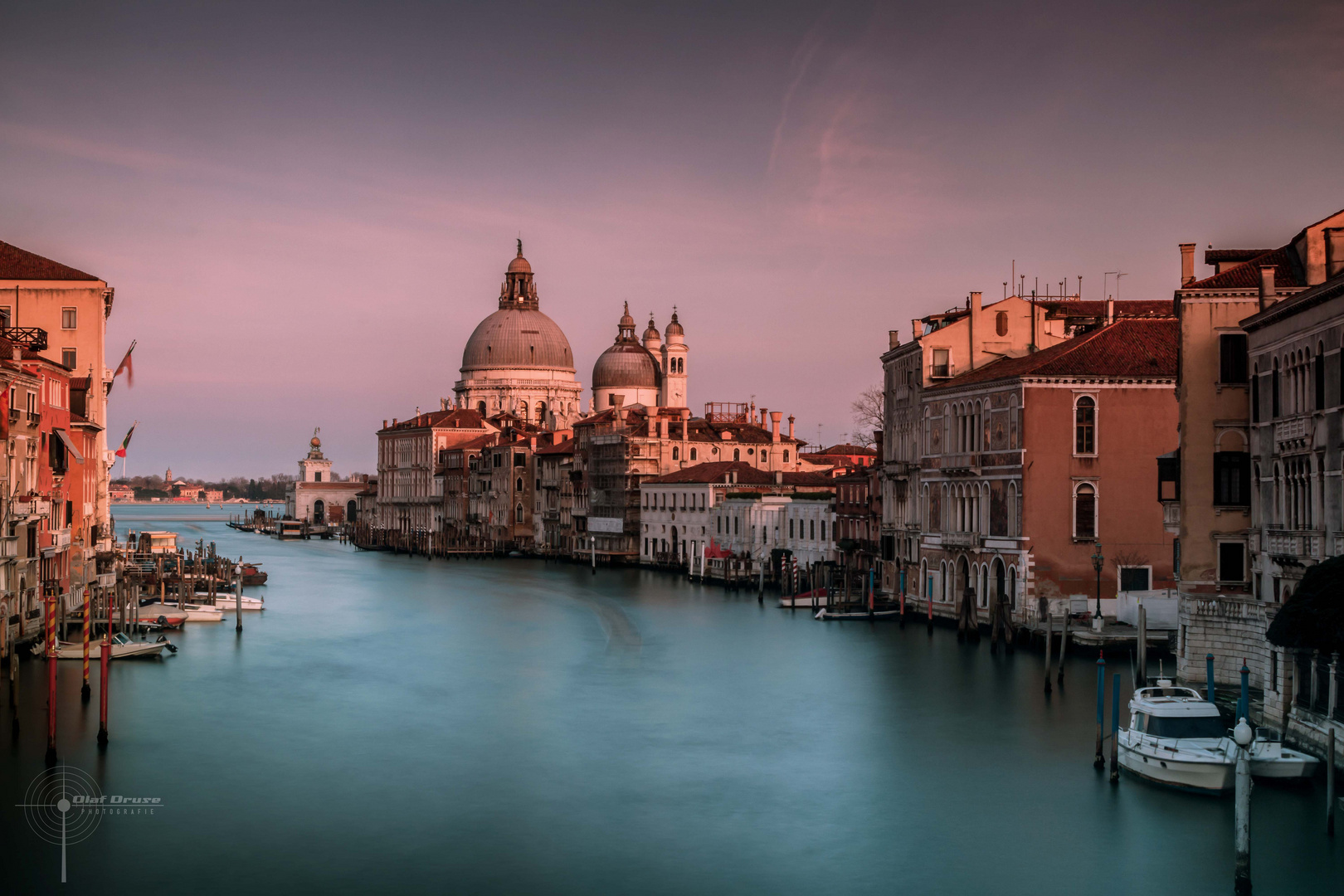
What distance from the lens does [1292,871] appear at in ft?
46.8

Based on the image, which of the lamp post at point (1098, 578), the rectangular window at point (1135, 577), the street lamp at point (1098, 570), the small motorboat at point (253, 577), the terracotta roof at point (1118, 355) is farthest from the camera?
the small motorboat at point (253, 577)

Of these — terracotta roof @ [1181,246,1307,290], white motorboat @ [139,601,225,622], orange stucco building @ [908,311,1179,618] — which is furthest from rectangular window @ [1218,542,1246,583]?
white motorboat @ [139,601,225,622]

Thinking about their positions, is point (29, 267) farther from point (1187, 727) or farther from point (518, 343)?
point (518, 343)

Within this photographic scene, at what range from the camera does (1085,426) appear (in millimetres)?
31094

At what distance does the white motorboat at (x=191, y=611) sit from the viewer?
3725 cm

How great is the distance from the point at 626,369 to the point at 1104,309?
54.3 metres

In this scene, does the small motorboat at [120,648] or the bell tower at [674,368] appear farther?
the bell tower at [674,368]

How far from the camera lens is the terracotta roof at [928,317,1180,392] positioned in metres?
30.8

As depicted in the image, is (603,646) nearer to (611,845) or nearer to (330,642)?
(330,642)

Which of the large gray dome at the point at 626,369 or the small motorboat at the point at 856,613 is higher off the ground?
the large gray dome at the point at 626,369

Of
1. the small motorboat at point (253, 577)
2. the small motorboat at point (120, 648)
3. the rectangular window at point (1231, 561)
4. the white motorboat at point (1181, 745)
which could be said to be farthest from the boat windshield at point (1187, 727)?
the small motorboat at point (253, 577)

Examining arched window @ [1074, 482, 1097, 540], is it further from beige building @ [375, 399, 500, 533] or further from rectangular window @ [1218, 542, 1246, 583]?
beige building @ [375, 399, 500, 533]

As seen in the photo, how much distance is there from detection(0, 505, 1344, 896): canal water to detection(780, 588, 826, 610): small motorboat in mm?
7628

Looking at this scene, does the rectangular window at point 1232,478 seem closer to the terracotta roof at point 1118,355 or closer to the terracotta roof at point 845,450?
the terracotta roof at point 1118,355
